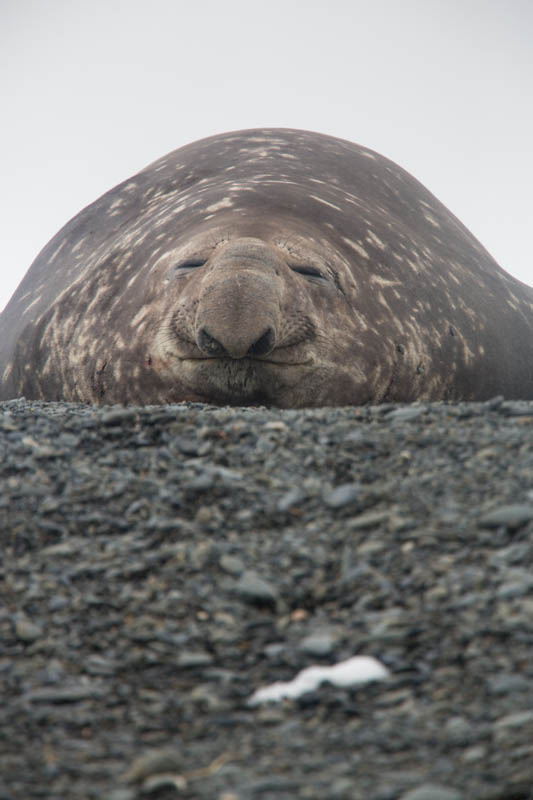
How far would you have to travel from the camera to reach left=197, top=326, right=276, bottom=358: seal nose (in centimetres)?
288

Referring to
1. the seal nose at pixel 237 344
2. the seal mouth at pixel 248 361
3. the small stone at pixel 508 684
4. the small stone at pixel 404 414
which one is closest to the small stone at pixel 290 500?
the small stone at pixel 404 414

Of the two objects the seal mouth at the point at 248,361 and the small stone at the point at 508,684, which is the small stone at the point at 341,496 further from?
the seal mouth at the point at 248,361

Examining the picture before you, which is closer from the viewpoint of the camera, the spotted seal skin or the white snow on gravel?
the white snow on gravel

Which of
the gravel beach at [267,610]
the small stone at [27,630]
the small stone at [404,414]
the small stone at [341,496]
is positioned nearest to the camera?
the gravel beach at [267,610]

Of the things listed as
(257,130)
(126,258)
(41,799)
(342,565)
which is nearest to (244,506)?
(342,565)

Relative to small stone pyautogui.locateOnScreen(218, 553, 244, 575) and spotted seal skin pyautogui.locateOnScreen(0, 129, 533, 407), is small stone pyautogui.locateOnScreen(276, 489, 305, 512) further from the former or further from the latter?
spotted seal skin pyautogui.locateOnScreen(0, 129, 533, 407)

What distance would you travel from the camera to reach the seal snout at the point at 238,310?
2.88m

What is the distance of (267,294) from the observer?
296cm

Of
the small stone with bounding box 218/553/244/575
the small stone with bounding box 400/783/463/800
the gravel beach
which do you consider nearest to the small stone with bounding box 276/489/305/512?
the gravel beach

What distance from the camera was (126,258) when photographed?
3992 millimetres

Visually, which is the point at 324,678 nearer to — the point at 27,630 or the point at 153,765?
the point at 153,765

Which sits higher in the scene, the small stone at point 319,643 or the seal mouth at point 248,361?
the seal mouth at point 248,361

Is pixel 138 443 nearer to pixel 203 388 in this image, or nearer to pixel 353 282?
pixel 203 388

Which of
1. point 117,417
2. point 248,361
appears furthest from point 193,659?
point 248,361
